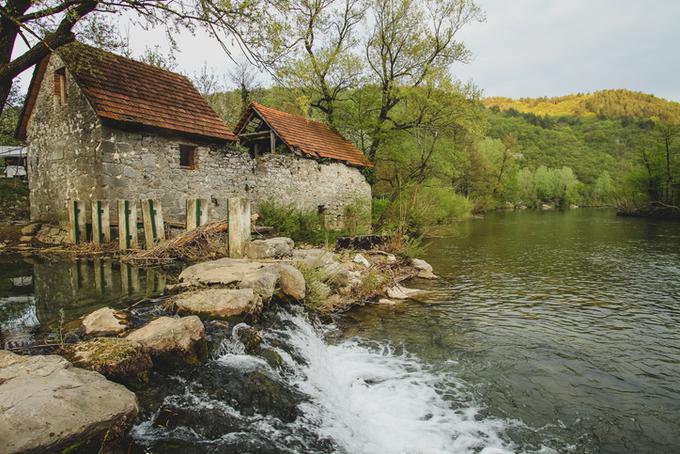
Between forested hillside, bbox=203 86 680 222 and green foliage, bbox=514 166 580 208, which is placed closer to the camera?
forested hillside, bbox=203 86 680 222

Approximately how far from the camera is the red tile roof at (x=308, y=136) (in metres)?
16.1

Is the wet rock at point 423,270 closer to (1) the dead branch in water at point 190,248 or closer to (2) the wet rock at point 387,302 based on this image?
(2) the wet rock at point 387,302

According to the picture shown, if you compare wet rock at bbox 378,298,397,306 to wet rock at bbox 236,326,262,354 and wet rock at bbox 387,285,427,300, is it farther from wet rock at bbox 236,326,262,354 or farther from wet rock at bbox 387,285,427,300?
wet rock at bbox 236,326,262,354

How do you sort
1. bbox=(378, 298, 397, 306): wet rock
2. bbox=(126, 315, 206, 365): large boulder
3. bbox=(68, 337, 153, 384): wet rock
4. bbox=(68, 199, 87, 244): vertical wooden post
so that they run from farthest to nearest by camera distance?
bbox=(68, 199, 87, 244): vertical wooden post → bbox=(378, 298, 397, 306): wet rock → bbox=(126, 315, 206, 365): large boulder → bbox=(68, 337, 153, 384): wet rock

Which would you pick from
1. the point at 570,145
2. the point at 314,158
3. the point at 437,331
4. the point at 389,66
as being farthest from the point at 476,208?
the point at 570,145

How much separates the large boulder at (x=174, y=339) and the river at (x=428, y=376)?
0.16 m

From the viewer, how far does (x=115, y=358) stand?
3.28 m

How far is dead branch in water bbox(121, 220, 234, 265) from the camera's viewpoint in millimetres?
8258

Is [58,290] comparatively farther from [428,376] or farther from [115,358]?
[428,376]

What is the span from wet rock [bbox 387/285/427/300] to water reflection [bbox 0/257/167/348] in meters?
4.98

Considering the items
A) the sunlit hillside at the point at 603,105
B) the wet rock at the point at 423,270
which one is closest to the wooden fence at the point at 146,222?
the wet rock at the point at 423,270

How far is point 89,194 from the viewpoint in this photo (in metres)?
10.3

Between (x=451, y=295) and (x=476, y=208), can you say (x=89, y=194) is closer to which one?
(x=451, y=295)

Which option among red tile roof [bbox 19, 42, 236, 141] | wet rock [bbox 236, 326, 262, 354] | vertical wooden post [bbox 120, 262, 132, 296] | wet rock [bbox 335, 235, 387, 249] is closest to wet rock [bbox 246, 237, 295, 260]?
vertical wooden post [bbox 120, 262, 132, 296]
